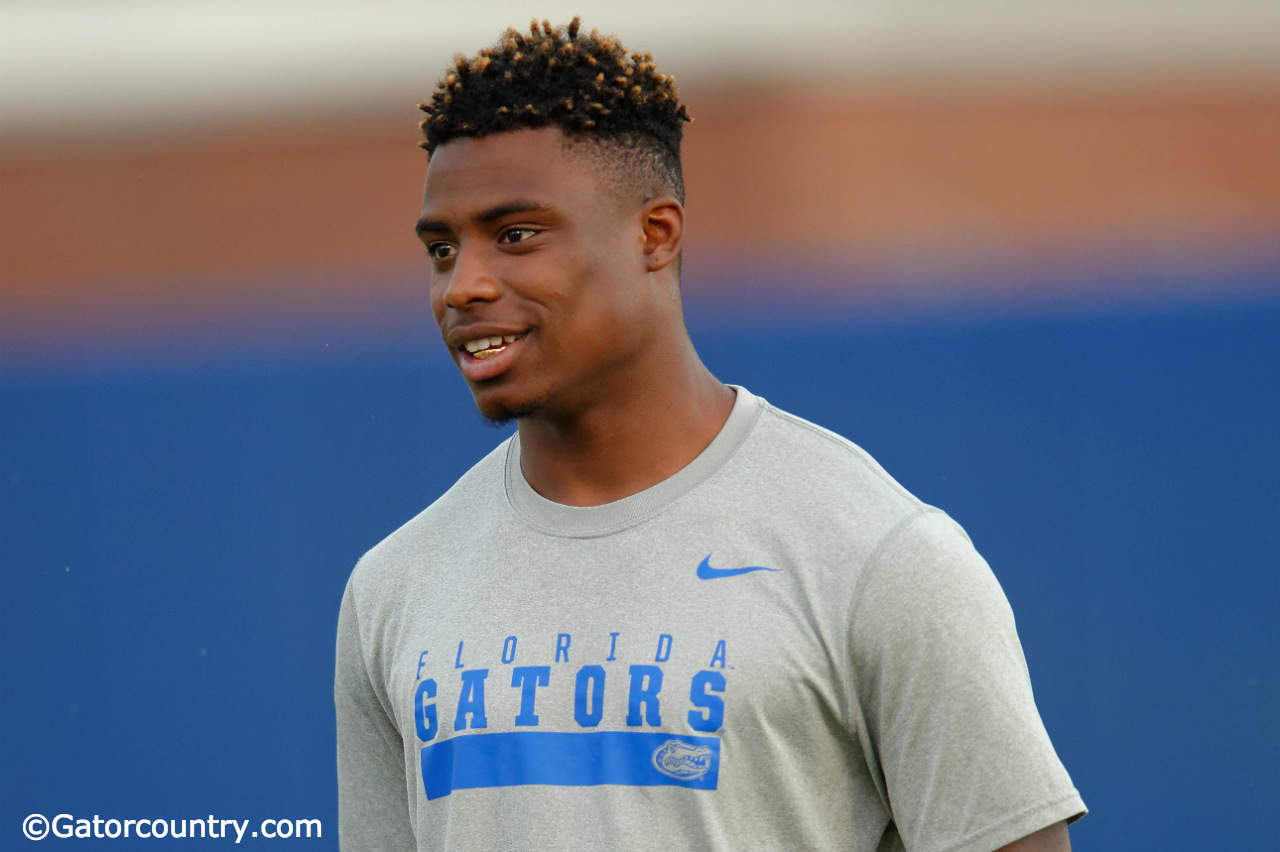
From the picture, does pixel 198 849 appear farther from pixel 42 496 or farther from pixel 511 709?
pixel 511 709

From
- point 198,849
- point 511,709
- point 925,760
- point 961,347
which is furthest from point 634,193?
point 198,849

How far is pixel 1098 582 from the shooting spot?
4.78 m

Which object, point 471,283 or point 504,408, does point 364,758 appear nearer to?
point 504,408

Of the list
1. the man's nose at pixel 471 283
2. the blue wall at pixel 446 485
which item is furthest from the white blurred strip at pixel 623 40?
the man's nose at pixel 471 283

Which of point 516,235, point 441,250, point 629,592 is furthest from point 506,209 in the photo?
point 629,592

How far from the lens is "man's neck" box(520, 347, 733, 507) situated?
2066mm

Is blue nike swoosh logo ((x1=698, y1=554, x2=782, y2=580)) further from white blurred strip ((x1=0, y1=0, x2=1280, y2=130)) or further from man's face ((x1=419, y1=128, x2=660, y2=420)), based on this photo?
white blurred strip ((x1=0, y1=0, x2=1280, y2=130))

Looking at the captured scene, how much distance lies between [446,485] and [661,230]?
295cm

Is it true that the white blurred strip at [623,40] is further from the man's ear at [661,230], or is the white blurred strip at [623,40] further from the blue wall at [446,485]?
the man's ear at [661,230]

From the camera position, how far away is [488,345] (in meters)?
2.01
